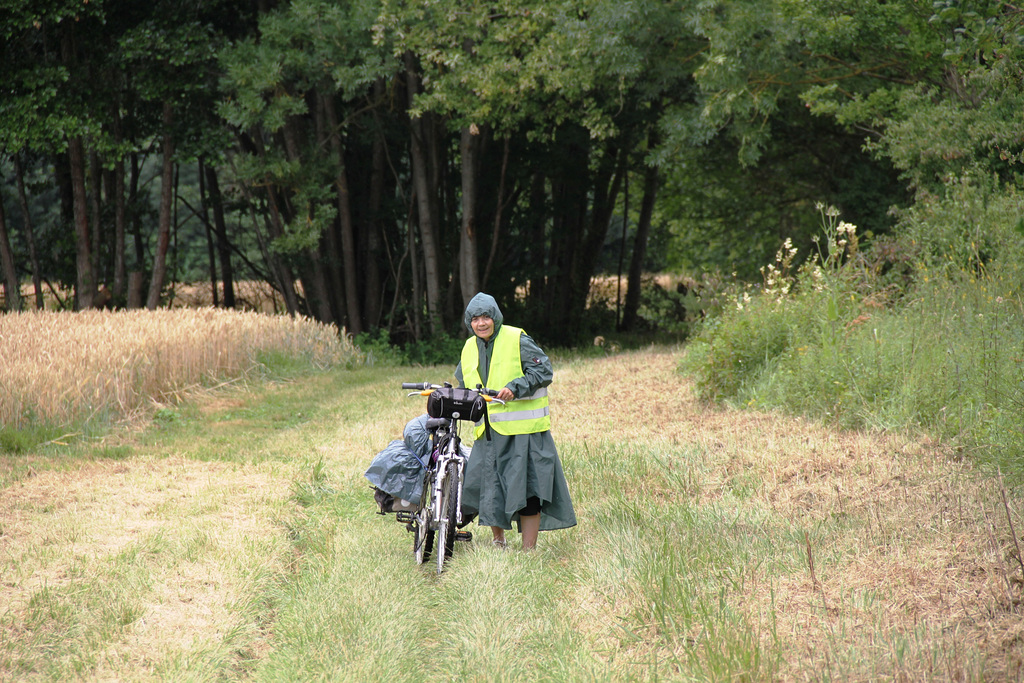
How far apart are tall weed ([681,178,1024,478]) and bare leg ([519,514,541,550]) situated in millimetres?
3096

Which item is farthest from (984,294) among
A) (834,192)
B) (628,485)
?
(834,192)

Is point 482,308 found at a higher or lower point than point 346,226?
lower

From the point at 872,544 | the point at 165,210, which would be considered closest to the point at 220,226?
the point at 165,210

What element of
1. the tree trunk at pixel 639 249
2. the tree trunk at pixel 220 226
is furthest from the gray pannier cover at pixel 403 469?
the tree trunk at pixel 220 226

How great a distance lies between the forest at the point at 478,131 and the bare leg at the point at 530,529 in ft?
21.2

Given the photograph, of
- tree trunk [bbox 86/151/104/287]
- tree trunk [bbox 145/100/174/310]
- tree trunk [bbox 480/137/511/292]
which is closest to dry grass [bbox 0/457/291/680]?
tree trunk [bbox 145/100/174/310]

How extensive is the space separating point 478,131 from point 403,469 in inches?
503

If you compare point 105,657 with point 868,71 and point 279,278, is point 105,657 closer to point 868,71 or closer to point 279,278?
point 868,71

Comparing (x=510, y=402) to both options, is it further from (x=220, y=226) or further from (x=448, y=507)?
(x=220, y=226)

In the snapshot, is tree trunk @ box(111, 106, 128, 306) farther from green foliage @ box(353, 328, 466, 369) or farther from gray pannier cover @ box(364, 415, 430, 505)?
gray pannier cover @ box(364, 415, 430, 505)

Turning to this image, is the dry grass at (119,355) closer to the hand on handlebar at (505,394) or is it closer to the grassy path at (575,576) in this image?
the grassy path at (575,576)

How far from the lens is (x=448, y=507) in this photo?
570 centimetres

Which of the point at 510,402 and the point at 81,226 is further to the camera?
the point at 81,226

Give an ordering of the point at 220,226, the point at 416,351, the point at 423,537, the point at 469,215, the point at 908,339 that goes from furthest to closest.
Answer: the point at 220,226 < the point at 416,351 < the point at 469,215 < the point at 908,339 < the point at 423,537
